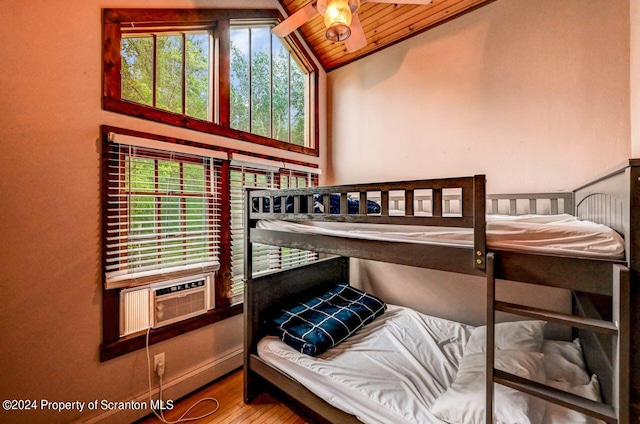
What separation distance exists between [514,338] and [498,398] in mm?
698

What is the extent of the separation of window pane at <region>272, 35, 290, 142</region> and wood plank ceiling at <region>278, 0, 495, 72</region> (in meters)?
0.37

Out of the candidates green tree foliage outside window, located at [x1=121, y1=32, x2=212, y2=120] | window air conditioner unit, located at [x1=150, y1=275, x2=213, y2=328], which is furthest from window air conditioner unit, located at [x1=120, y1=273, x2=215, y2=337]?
green tree foliage outside window, located at [x1=121, y1=32, x2=212, y2=120]

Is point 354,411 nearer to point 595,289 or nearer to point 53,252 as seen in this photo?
point 595,289

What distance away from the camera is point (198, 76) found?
219 cm

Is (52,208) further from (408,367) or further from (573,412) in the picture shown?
(573,412)

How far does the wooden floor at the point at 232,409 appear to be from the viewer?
5.81 ft

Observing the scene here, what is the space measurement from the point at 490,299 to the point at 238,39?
281 centimetres

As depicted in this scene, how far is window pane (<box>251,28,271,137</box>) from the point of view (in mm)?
2605

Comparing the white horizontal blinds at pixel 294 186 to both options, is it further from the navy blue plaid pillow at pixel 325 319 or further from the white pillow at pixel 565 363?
the white pillow at pixel 565 363

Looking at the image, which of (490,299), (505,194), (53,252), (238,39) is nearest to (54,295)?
(53,252)

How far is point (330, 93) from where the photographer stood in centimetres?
337

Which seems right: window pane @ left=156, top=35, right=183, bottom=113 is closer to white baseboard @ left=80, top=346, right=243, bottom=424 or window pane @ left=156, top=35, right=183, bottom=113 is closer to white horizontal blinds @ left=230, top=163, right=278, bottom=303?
white horizontal blinds @ left=230, top=163, right=278, bottom=303

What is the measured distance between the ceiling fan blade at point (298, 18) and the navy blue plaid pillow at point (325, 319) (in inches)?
82.7

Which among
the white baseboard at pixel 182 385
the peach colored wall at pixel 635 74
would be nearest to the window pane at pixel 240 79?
the white baseboard at pixel 182 385
